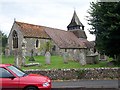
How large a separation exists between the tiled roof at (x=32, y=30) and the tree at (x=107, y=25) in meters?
27.1

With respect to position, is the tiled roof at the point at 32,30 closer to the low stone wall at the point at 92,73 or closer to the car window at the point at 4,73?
the low stone wall at the point at 92,73

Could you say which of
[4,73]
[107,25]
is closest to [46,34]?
[107,25]

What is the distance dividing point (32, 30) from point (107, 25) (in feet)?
108

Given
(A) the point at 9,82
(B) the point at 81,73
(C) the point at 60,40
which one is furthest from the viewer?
(C) the point at 60,40

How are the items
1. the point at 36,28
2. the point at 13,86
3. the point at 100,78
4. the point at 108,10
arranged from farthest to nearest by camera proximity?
the point at 36,28 → the point at 108,10 → the point at 100,78 → the point at 13,86

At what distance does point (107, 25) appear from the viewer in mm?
20281

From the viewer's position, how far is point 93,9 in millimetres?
23484

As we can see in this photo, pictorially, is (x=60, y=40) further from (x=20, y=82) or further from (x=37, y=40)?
(x=20, y=82)

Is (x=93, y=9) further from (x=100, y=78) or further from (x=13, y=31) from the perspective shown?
(x=13, y=31)

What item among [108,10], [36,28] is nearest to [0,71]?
[108,10]

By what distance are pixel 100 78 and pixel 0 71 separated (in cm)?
829

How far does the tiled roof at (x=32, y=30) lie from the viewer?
49.2 m

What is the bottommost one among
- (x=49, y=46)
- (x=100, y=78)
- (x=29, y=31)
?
(x=100, y=78)

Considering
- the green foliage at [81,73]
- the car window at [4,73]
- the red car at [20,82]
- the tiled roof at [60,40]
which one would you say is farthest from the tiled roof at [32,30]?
the red car at [20,82]
